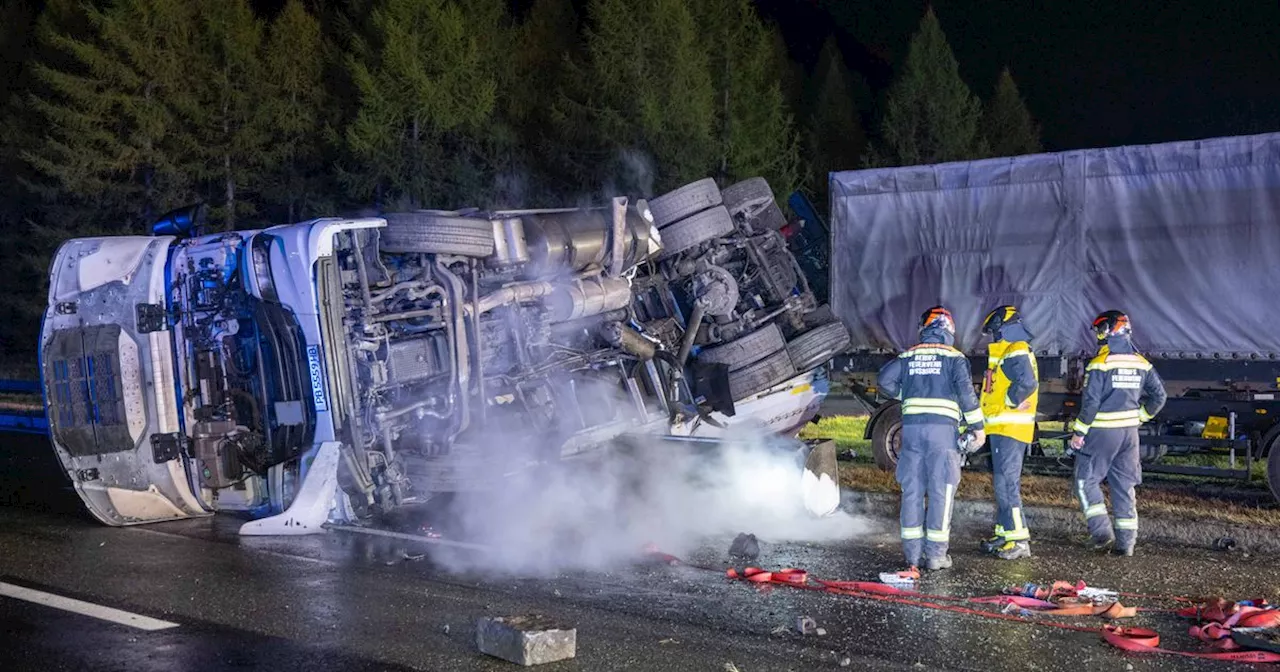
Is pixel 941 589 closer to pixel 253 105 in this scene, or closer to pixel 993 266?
pixel 993 266

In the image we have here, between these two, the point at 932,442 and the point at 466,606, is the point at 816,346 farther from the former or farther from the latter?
the point at 466,606

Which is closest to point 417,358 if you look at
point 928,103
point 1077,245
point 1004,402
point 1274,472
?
point 1004,402

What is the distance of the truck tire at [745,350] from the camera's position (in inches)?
400

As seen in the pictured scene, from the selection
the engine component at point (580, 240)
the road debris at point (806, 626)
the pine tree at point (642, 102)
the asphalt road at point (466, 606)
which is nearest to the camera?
the asphalt road at point (466, 606)

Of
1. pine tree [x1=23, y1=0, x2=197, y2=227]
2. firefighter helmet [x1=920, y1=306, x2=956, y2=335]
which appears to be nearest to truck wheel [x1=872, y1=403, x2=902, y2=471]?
firefighter helmet [x1=920, y1=306, x2=956, y2=335]

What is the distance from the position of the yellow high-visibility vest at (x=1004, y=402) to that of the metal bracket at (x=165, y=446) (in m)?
5.44

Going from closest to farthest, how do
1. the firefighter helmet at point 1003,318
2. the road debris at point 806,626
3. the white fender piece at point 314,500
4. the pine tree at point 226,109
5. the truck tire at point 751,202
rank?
the road debris at point 806,626 → the white fender piece at point 314,500 → the firefighter helmet at point 1003,318 → the truck tire at point 751,202 → the pine tree at point 226,109

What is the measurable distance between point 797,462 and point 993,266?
3.17 meters

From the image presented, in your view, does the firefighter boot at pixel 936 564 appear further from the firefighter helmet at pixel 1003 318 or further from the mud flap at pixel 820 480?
the firefighter helmet at pixel 1003 318

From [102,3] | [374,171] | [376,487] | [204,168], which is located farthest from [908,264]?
[102,3]

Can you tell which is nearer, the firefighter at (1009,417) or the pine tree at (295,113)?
the firefighter at (1009,417)

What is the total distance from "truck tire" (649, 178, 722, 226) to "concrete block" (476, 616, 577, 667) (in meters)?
5.35

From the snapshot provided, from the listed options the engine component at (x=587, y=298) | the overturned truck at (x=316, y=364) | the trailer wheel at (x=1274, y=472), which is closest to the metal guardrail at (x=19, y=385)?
the overturned truck at (x=316, y=364)

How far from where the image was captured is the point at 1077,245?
10.3 metres
